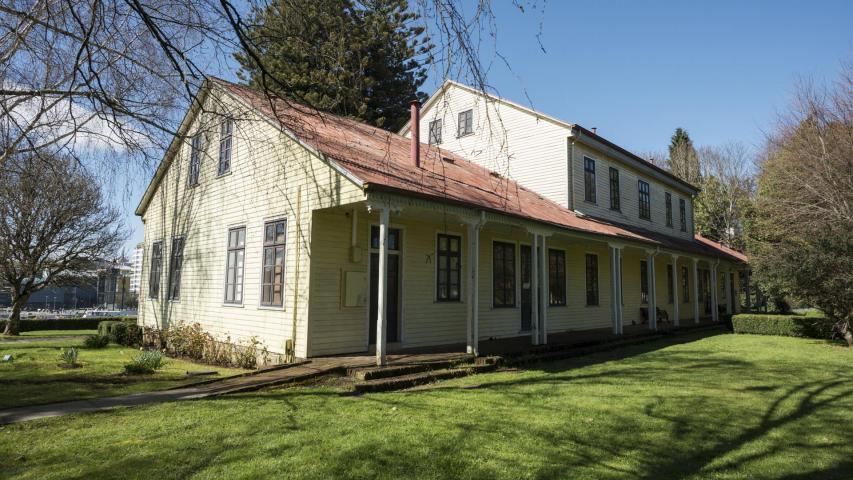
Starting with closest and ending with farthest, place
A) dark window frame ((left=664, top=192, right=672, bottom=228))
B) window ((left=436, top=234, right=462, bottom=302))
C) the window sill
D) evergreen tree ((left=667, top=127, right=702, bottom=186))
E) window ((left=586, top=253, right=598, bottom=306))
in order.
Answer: the window sill → window ((left=436, top=234, right=462, bottom=302)) → window ((left=586, top=253, right=598, bottom=306)) → dark window frame ((left=664, top=192, right=672, bottom=228)) → evergreen tree ((left=667, top=127, right=702, bottom=186))

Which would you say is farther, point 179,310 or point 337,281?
point 179,310

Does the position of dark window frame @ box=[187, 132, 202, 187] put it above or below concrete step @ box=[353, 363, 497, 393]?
above

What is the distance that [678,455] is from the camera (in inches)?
200

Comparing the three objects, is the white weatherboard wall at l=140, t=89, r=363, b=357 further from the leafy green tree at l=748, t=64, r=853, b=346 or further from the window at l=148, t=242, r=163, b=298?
the leafy green tree at l=748, t=64, r=853, b=346

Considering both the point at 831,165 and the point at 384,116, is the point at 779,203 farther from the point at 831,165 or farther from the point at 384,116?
the point at 384,116

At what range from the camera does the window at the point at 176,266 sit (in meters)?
14.9

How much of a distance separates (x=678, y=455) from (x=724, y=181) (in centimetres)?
4225

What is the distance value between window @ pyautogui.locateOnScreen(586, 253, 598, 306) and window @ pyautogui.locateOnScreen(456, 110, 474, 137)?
620 cm

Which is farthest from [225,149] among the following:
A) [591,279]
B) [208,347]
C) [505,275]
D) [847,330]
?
[847,330]

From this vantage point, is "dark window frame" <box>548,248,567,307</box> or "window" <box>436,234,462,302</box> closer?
"window" <box>436,234,462,302</box>

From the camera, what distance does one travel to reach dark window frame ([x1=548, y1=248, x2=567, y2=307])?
15.1 metres

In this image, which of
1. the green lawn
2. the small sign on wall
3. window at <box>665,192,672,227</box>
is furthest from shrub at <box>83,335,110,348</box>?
window at <box>665,192,672,227</box>

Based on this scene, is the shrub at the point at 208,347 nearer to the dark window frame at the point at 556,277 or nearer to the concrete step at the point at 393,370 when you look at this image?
the concrete step at the point at 393,370

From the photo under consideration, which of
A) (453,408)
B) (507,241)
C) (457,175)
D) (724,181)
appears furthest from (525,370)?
(724,181)
